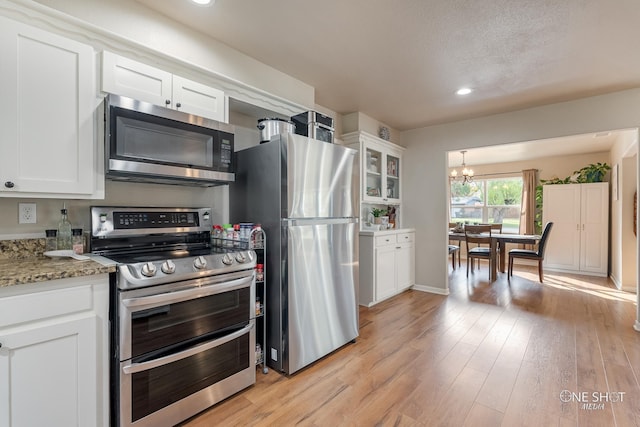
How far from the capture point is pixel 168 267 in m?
1.53

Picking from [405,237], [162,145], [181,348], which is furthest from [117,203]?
[405,237]

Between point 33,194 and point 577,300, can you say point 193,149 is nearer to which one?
point 33,194

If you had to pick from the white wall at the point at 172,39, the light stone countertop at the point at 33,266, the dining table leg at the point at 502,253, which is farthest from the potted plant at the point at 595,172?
the light stone countertop at the point at 33,266

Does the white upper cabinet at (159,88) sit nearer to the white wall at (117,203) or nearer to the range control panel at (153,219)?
the white wall at (117,203)

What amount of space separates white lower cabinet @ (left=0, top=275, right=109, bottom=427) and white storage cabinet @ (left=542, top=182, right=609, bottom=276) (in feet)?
23.7

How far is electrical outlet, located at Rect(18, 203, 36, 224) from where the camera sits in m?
1.62

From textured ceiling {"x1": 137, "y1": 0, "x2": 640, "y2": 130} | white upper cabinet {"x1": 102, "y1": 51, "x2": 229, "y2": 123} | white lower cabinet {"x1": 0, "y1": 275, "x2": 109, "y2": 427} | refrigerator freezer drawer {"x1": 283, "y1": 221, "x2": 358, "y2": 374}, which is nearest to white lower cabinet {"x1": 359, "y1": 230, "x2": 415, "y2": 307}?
refrigerator freezer drawer {"x1": 283, "y1": 221, "x2": 358, "y2": 374}

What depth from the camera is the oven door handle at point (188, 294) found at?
1.45 m

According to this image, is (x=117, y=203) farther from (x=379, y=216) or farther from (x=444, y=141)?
(x=444, y=141)

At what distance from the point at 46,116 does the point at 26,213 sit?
552mm

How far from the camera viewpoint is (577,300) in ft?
13.0

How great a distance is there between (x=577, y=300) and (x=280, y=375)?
4.09 m

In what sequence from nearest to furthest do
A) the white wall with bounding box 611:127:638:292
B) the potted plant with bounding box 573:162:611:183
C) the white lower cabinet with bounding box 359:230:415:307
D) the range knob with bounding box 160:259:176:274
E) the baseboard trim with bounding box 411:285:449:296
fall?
1. the range knob with bounding box 160:259:176:274
2. the white lower cabinet with bounding box 359:230:415:307
3. the baseboard trim with bounding box 411:285:449:296
4. the white wall with bounding box 611:127:638:292
5. the potted plant with bounding box 573:162:611:183

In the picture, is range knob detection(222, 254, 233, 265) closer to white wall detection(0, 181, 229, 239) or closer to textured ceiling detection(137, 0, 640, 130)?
white wall detection(0, 181, 229, 239)
